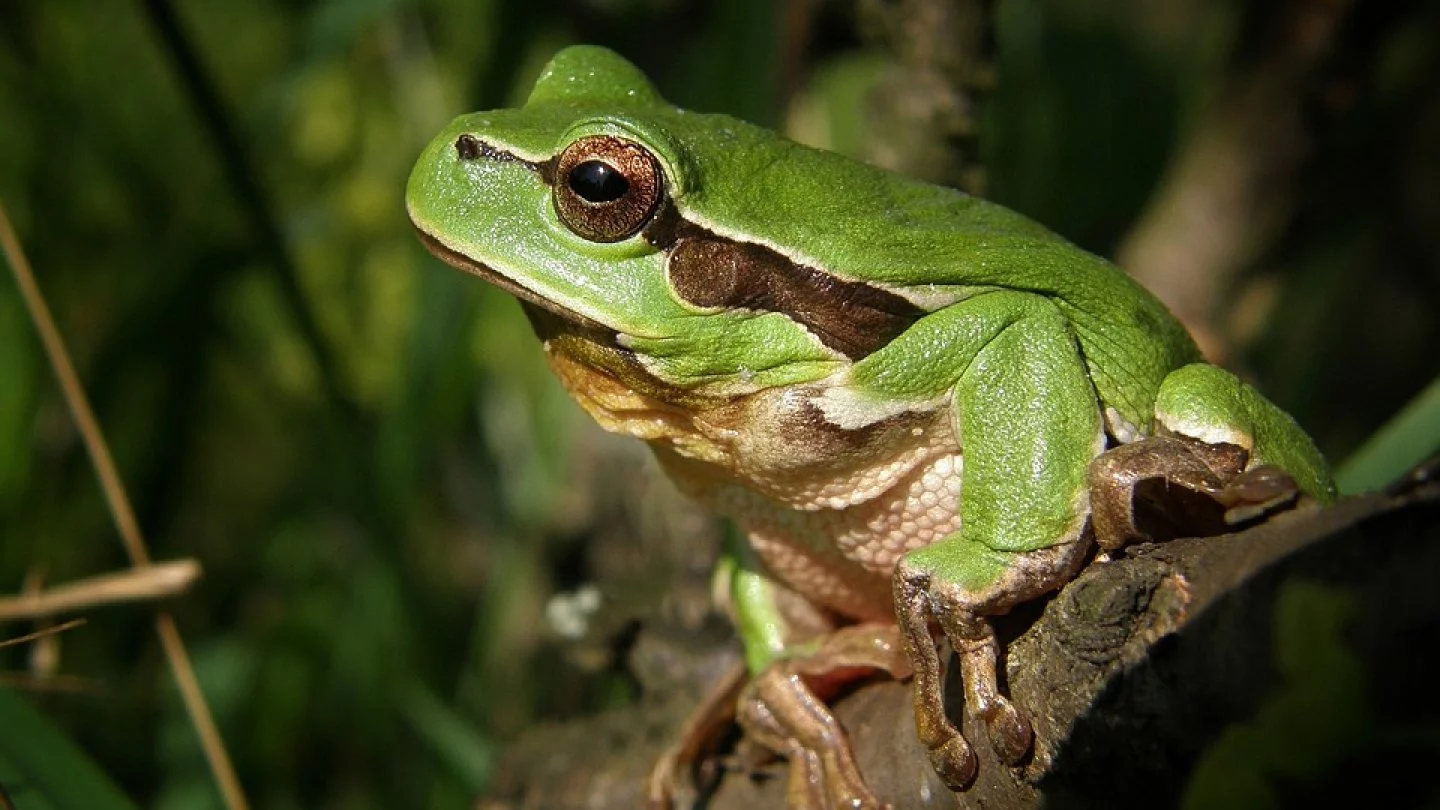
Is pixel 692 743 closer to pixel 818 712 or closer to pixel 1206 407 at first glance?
pixel 818 712

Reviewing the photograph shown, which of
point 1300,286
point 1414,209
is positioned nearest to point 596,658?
point 1300,286

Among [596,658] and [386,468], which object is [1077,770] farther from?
[386,468]

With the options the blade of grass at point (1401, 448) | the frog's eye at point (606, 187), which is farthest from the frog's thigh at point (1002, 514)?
the blade of grass at point (1401, 448)

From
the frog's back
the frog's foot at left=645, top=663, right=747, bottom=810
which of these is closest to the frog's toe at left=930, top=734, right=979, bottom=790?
the frog's back

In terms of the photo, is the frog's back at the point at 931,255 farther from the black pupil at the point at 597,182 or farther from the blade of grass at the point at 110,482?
the blade of grass at the point at 110,482

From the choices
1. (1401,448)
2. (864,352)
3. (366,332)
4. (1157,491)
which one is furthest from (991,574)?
(366,332)

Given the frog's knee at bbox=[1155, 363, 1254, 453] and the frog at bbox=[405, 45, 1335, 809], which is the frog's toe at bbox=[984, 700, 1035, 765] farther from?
the frog's knee at bbox=[1155, 363, 1254, 453]

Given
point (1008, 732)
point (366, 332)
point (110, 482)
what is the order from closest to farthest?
point (1008, 732) → point (110, 482) → point (366, 332)
